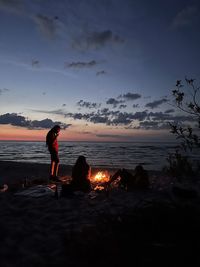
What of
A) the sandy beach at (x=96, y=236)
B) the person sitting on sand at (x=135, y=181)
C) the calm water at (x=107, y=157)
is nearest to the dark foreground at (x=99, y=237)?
the sandy beach at (x=96, y=236)

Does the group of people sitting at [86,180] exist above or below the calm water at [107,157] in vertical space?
above

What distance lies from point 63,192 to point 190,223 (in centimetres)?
472

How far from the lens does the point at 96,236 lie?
508cm

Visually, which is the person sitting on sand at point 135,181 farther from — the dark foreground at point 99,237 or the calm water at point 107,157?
the calm water at point 107,157

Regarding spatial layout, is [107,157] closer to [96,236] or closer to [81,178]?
[81,178]

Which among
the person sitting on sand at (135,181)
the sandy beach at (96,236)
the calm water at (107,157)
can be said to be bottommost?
the calm water at (107,157)

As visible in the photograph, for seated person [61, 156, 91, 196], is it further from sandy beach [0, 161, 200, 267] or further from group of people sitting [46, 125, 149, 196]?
sandy beach [0, 161, 200, 267]

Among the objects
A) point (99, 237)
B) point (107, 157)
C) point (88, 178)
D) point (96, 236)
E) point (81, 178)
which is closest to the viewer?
point (99, 237)

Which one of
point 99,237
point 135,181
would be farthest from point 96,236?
point 135,181

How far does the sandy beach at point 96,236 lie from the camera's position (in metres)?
4.45

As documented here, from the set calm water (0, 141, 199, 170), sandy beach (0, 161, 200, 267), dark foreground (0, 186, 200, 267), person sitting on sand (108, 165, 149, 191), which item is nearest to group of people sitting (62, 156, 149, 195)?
person sitting on sand (108, 165, 149, 191)

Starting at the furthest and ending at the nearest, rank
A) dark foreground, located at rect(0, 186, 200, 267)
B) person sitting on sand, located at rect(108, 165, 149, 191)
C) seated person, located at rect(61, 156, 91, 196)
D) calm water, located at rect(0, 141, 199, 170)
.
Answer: calm water, located at rect(0, 141, 199, 170)
person sitting on sand, located at rect(108, 165, 149, 191)
seated person, located at rect(61, 156, 91, 196)
dark foreground, located at rect(0, 186, 200, 267)

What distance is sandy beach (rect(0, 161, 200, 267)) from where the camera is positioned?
175 inches

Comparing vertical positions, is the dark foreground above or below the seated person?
below
